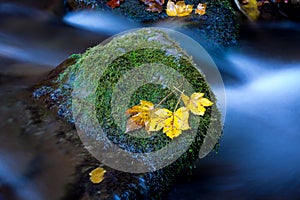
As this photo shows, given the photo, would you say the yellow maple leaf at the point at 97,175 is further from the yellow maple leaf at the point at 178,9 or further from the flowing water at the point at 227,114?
the yellow maple leaf at the point at 178,9

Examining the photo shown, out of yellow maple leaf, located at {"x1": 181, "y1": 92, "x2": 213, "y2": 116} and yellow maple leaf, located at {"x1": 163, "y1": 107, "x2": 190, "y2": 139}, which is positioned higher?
yellow maple leaf, located at {"x1": 181, "y1": 92, "x2": 213, "y2": 116}

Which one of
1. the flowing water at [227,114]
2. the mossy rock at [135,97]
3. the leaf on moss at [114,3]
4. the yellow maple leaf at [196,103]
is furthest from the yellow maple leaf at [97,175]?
the leaf on moss at [114,3]

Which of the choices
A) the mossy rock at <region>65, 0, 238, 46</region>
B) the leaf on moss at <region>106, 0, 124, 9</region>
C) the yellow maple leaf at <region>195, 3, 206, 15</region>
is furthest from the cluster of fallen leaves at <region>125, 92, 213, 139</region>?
the leaf on moss at <region>106, 0, 124, 9</region>

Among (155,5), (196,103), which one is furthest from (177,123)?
(155,5)

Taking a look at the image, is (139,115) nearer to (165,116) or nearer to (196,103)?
(165,116)

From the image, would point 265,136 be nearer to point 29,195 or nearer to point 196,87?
point 196,87

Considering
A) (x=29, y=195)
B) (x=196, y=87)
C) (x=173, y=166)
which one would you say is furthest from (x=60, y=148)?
(x=196, y=87)

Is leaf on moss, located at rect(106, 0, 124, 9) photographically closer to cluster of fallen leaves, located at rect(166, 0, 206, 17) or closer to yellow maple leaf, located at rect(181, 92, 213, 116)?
cluster of fallen leaves, located at rect(166, 0, 206, 17)
